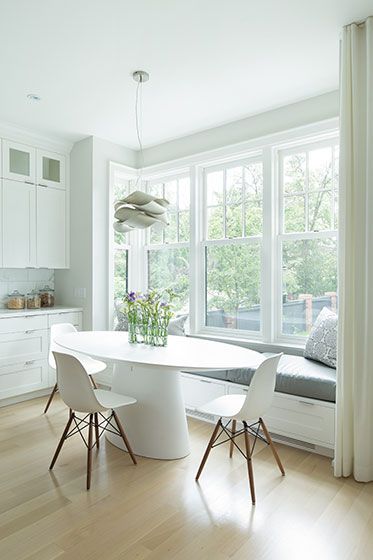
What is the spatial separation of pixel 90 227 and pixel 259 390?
2897mm

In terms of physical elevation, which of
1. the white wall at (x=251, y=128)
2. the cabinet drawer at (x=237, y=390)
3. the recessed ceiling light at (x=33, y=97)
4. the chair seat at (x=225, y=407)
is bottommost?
the cabinet drawer at (x=237, y=390)

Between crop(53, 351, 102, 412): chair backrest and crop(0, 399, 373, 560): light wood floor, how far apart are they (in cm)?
47

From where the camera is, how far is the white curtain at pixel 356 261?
7.79 ft

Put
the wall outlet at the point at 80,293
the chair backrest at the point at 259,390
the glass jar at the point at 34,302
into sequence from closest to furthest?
the chair backrest at the point at 259,390, the glass jar at the point at 34,302, the wall outlet at the point at 80,293

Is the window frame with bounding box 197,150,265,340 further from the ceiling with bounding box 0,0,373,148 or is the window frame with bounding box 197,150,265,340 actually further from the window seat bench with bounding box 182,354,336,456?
the window seat bench with bounding box 182,354,336,456

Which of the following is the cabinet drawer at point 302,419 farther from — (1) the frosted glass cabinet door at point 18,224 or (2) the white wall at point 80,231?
(1) the frosted glass cabinet door at point 18,224

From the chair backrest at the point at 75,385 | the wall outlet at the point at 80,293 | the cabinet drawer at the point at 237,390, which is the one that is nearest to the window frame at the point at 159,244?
the wall outlet at the point at 80,293

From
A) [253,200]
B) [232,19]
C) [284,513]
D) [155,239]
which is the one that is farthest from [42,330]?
[232,19]

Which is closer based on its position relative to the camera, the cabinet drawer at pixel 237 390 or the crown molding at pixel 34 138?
the cabinet drawer at pixel 237 390

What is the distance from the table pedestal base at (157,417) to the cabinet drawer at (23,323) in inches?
65.9

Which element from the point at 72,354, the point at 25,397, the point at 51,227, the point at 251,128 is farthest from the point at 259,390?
the point at 51,227

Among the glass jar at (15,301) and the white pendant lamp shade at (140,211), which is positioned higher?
the white pendant lamp shade at (140,211)

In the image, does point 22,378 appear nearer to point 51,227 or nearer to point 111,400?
point 51,227

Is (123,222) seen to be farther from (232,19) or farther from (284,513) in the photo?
(284,513)
